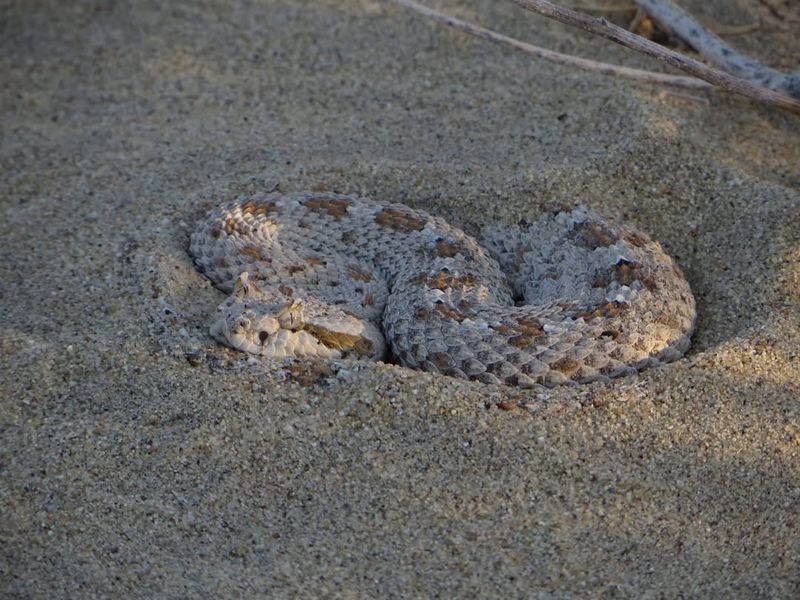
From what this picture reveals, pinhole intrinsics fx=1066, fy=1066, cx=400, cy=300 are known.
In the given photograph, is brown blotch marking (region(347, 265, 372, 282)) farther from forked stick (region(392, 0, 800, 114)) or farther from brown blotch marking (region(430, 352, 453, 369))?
forked stick (region(392, 0, 800, 114))

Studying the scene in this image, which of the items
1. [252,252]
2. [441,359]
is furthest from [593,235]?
[252,252]

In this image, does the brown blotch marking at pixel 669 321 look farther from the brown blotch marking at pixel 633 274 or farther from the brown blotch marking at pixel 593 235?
the brown blotch marking at pixel 593 235

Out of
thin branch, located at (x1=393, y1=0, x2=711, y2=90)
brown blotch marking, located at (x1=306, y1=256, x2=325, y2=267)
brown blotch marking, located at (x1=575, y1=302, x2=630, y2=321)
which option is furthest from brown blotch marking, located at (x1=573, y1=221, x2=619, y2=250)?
brown blotch marking, located at (x1=306, y1=256, x2=325, y2=267)

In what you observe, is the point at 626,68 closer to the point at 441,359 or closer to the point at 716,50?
the point at 716,50

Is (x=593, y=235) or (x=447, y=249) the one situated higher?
(x=593, y=235)

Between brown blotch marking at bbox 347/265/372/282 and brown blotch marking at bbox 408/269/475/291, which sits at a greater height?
brown blotch marking at bbox 408/269/475/291

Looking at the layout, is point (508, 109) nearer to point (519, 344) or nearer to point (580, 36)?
point (580, 36)

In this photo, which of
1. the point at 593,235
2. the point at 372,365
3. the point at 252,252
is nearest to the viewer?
the point at 372,365

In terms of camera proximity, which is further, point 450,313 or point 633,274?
point 633,274
